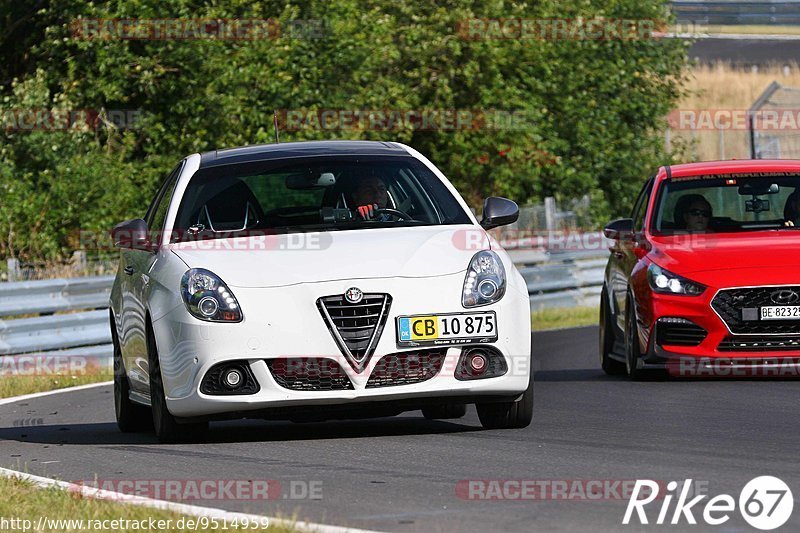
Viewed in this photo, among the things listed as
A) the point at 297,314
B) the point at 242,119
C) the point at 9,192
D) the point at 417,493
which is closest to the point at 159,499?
the point at 417,493

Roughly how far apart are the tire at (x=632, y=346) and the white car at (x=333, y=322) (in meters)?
3.10

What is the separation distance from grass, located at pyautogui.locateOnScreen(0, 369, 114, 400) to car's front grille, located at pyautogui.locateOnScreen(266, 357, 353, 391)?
6.58 m

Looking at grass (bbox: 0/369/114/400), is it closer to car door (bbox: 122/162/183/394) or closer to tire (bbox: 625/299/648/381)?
car door (bbox: 122/162/183/394)

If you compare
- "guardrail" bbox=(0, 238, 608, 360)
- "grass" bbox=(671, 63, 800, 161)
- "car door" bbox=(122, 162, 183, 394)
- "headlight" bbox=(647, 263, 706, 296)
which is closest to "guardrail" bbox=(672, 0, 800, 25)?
"grass" bbox=(671, 63, 800, 161)

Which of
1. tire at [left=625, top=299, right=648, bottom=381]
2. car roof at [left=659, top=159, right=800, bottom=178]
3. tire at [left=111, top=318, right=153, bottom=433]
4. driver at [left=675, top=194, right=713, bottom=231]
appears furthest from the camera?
car roof at [left=659, top=159, right=800, bottom=178]

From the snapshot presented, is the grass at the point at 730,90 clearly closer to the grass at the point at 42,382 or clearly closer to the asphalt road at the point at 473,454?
the grass at the point at 42,382

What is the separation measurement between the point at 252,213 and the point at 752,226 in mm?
4505

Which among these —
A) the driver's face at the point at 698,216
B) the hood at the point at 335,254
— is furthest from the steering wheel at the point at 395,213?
the driver's face at the point at 698,216

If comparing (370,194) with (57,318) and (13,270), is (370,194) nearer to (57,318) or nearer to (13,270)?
(57,318)

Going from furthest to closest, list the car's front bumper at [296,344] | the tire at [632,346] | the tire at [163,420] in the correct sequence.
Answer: the tire at [632,346] → the tire at [163,420] → the car's front bumper at [296,344]

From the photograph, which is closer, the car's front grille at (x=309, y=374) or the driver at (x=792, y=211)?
the car's front grille at (x=309, y=374)

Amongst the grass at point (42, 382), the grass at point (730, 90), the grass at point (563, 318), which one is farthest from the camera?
the grass at point (730, 90)

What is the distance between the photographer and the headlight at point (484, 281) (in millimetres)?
8984

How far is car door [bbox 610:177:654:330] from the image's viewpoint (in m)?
13.1
